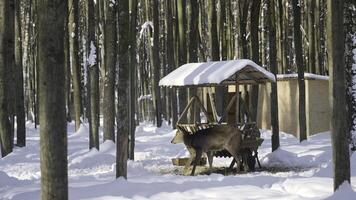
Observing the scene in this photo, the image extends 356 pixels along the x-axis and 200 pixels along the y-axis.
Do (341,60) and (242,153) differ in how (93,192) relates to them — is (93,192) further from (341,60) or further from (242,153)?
(242,153)

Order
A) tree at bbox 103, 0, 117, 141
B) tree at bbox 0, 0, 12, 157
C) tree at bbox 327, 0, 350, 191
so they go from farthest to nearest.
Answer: tree at bbox 0, 0, 12, 157 < tree at bbox 103, 0, 117, 141 < tree at bbox 327, 0, 350, 191

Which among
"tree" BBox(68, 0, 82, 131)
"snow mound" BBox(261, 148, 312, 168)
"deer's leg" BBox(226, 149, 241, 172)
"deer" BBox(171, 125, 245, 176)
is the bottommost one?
"snow mound" BBox(261, 148, 312, 168)

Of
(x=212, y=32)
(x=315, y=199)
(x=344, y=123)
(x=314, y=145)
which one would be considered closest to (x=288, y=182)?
(x=315, y=199)

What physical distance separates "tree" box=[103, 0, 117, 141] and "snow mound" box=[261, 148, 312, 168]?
15.6ft

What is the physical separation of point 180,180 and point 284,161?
196 inches

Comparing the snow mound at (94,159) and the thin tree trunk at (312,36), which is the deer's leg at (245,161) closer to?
the snow mound at (94,159)

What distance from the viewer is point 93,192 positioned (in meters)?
8.55

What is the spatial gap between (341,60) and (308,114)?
52.6 ft

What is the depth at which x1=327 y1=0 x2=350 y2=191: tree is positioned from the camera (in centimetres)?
702

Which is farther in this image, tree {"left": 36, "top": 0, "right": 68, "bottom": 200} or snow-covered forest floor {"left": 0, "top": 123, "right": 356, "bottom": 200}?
snow-covered forest floor {"left": 0, "top": 123, "right": 356, "bottom": 200}

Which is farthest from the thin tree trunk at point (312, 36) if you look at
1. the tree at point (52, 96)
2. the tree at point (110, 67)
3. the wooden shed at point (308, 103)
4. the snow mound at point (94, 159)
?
the tree at point (52, 96)

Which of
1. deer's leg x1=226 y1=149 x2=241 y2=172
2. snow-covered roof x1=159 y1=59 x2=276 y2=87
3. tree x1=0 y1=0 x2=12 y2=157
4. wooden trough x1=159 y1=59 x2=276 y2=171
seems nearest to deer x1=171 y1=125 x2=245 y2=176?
deer's leg x1=226 y1=149 x2=241 y2=172

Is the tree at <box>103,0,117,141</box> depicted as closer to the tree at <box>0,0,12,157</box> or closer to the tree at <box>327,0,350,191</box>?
the tree at <box>0,0,12,157</box>

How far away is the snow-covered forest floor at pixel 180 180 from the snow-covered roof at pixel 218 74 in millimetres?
2278
